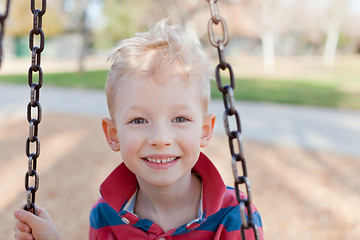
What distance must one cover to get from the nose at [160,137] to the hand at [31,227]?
0.58 metres

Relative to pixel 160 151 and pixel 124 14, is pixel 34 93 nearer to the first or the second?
pixel 160 151

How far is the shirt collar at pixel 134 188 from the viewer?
1639 millimetres

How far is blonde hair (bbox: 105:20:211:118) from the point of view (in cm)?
154

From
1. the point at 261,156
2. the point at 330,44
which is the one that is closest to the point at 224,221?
the point at 261,156

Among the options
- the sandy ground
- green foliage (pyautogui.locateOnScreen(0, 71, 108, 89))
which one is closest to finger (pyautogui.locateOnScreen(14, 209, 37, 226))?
→ the sandy ground

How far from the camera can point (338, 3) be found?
94.9ft

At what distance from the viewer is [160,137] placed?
4.78 ft

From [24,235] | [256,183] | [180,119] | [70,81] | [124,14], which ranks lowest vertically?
[256,183]

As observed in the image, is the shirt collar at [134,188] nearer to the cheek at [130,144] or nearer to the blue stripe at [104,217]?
the blue stripe at [104,217]

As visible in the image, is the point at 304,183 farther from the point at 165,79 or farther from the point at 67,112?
the point at 67,112

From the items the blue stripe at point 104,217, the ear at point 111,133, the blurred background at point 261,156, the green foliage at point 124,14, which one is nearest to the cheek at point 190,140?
the ear at point 111,133

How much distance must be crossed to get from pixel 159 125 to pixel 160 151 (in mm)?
91

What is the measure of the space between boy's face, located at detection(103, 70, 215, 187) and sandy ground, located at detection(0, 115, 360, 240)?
79.9 inches

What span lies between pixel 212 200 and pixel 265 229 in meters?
1.98
